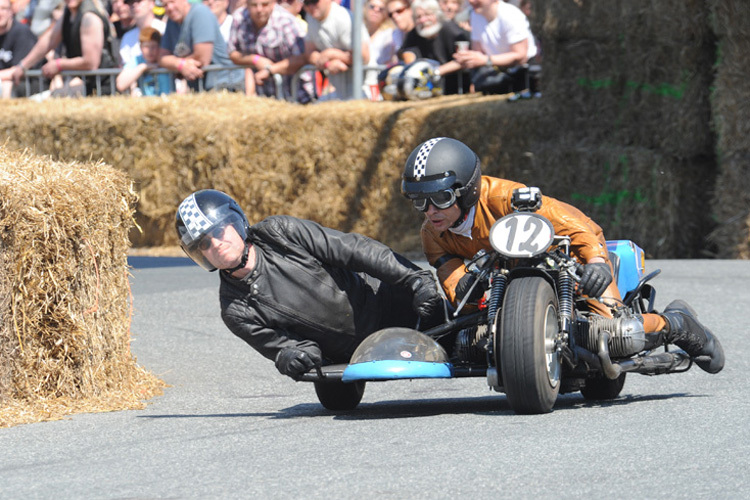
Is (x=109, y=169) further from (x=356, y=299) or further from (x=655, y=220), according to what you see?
(x=655, y=220)

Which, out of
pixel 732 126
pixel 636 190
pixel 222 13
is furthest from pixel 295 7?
pixel 732 126

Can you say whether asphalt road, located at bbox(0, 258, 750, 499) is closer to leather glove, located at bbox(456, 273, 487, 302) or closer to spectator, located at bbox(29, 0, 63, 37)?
leather glove, located at bbox(456, 273, 487, 302)

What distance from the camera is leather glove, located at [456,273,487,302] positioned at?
6555 millimetres

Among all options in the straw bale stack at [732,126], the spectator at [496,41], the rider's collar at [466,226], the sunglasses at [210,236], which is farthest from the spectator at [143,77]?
the rider's collar at [466,226]

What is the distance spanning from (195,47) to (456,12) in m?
3.27

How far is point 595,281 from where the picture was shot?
626 centimetres

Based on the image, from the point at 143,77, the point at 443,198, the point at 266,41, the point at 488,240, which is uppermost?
the point at 443,198

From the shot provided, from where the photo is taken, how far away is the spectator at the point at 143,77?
17.1m

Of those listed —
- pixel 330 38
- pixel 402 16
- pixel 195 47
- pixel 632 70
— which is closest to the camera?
pixel 632 70

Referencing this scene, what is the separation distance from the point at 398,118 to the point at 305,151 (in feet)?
4.42

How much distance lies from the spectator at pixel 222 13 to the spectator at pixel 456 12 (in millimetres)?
3097

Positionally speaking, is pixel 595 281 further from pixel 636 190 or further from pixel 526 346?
pixel 636 190

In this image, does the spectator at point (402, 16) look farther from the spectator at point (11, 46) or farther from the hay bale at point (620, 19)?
the spectator at point (11, 46)

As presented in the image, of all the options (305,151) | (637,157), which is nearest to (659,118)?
(637,157)
